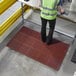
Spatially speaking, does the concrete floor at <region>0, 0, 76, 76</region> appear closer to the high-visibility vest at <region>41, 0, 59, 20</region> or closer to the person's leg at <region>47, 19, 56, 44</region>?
the person's leg at <region>47, 19, 56, 44</region>

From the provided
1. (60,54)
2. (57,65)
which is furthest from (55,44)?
(57,65)

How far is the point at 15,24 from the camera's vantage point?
10.0 ft

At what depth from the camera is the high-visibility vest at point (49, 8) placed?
2.18 metres

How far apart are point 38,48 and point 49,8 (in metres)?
0.78

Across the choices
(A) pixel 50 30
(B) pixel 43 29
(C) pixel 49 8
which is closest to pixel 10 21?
(B) pixel 43 29

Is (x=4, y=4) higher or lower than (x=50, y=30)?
higher

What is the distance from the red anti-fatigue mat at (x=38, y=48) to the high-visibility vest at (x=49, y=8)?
607mm

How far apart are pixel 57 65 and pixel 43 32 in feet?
1.98

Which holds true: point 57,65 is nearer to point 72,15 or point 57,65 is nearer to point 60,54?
point 60,54

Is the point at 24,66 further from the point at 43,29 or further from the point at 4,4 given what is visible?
the point at 4,4

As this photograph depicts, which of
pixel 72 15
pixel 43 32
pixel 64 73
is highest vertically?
pixel 72 15

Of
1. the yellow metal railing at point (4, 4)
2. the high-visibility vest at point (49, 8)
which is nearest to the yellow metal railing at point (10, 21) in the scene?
the yellow metal railing at point (4, 4)

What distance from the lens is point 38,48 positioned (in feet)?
8.81

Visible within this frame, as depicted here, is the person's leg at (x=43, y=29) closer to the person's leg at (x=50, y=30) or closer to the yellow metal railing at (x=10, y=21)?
the person's leg at (x=50, y=30)
